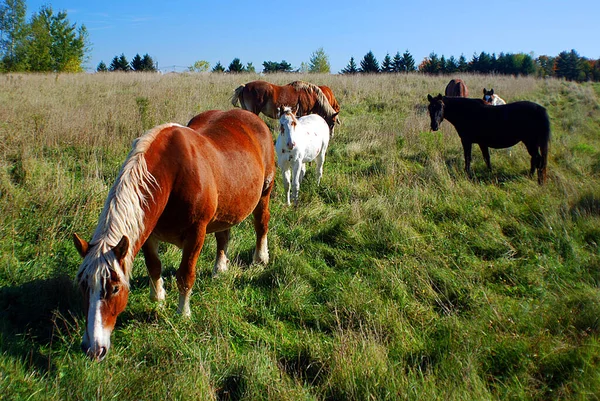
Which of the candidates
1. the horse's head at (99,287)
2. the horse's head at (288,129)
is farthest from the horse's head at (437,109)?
the horse's head at (99,287)

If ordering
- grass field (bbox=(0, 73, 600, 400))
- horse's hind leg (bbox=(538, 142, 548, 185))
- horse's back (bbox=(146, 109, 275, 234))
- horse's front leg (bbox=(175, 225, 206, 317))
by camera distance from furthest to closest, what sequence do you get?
horse's hind leg (bbox=(538, 142, 548, 185))
horse's front leg (bbox=(175, 225, 206, 317))
horse's back (bbox=(146, 109, 275, 234))
grass field (bbox=(0, 73, 600, 400))

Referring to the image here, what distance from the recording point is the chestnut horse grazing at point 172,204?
87.0 inches

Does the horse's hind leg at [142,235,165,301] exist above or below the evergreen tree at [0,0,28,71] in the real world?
below

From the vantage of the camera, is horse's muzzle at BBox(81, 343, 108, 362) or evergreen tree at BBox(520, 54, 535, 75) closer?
horse's muzzle at BBox(81, 343, 108, 362)

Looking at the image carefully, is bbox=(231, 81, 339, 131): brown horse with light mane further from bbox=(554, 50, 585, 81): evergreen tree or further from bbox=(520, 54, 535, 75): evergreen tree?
bbox=(554, 50, 585, 81): evergreen tree

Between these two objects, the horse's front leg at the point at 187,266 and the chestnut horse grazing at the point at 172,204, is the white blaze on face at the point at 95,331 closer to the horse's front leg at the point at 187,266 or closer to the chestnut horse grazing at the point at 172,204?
the chestnut horse grazing at the point at 172,204

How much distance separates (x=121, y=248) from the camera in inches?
87.3

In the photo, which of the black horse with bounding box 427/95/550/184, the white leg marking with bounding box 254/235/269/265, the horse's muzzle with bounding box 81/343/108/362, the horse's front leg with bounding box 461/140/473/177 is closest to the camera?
the horse's muzzle with bounding box 81/343/108/362

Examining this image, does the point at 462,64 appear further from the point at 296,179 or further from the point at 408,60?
the point at 296,179

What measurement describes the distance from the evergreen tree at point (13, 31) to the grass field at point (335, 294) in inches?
1279

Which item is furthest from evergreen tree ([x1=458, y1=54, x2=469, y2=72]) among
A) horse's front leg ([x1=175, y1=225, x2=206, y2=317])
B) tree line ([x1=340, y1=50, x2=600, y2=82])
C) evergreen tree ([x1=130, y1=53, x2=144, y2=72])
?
horse's front leg ([x1=175, y1=225, x2=206, y2=317])

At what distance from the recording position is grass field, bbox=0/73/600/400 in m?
2.39

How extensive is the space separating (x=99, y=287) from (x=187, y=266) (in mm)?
990

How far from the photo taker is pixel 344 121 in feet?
40.7
